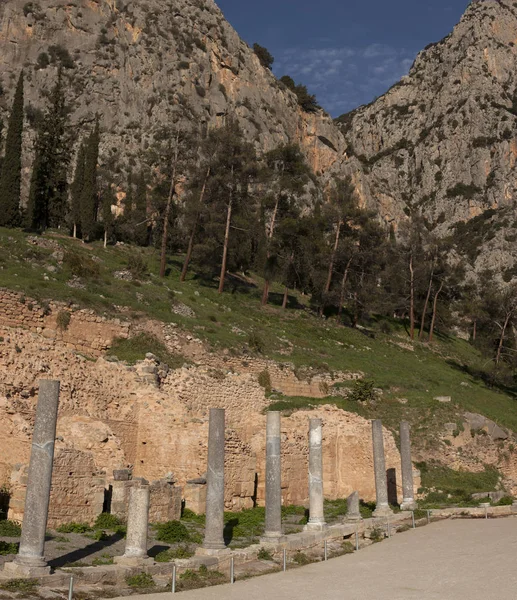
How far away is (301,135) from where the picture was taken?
367 ft

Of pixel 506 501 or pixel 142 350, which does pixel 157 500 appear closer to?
pixel 142 350

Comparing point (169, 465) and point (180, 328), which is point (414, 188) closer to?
point (180, 328)

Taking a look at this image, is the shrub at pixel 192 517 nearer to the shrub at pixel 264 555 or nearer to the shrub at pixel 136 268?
the shrub at pixel 264 555

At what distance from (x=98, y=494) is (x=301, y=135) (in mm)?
101798

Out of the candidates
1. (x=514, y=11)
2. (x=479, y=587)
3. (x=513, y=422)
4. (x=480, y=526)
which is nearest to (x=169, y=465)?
(x=480, y=526)

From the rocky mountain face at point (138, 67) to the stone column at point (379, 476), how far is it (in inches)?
2744

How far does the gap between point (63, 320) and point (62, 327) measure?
30 centimetres

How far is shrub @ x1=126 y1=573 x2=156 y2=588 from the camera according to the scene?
11.5 m

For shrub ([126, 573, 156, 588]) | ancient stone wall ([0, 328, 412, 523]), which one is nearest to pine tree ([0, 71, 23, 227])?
ancient stone wall ([0, 328, 412, 523])

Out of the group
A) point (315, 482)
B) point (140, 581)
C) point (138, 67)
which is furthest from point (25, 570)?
point (138, 67)

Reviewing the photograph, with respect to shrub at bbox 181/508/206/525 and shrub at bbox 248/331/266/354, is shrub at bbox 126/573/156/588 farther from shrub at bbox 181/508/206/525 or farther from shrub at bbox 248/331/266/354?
shrub at bbox 248/331/266/354

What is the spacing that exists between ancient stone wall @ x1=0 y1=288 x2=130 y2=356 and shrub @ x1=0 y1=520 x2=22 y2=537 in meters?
11.4

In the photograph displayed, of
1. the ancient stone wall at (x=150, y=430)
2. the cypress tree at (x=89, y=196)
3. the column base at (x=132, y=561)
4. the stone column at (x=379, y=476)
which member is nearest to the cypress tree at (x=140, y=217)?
the cypress tree at (x=89, y=196)

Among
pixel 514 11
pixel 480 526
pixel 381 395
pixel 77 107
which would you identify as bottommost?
pixel 480 526
